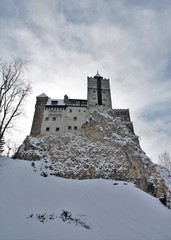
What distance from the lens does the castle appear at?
34781 millimetres

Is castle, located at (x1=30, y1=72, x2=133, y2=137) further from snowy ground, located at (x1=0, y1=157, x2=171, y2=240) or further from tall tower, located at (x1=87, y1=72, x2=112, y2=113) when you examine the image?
snowy ground, located at (x1=0, y1=157, x2=171, y2=240)

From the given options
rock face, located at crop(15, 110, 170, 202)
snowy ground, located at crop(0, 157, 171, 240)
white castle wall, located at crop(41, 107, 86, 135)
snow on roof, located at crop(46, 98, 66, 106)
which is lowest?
snowy ground, located at crop(0, 157, 171, 240)

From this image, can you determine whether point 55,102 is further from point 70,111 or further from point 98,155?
point 98,155

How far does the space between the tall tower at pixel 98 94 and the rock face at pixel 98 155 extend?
517cm

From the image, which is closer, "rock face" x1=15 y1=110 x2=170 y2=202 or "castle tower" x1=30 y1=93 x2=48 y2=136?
"rock face" x1=15 y1=110 x2=170 y2=202

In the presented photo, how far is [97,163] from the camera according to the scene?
93.0ft

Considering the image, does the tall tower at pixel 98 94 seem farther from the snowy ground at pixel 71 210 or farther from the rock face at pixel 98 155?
the snowy ground at pixel 71 210

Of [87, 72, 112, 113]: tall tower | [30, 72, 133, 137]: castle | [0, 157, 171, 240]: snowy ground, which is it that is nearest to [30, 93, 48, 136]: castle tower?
[30, 72, 133, 137]: castle

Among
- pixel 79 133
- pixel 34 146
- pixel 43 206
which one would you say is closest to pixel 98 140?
pixel 79 133

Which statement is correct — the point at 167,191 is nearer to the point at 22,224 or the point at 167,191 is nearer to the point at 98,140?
the point at 98,140

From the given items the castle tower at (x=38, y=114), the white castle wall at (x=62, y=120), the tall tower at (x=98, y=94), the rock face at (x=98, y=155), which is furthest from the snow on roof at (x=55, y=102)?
the rock face at (x=98, y=155)

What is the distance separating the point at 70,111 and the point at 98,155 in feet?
38.8

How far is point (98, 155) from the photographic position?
29625 millimetres

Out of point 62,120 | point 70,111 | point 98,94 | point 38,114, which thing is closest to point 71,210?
point 62,120
